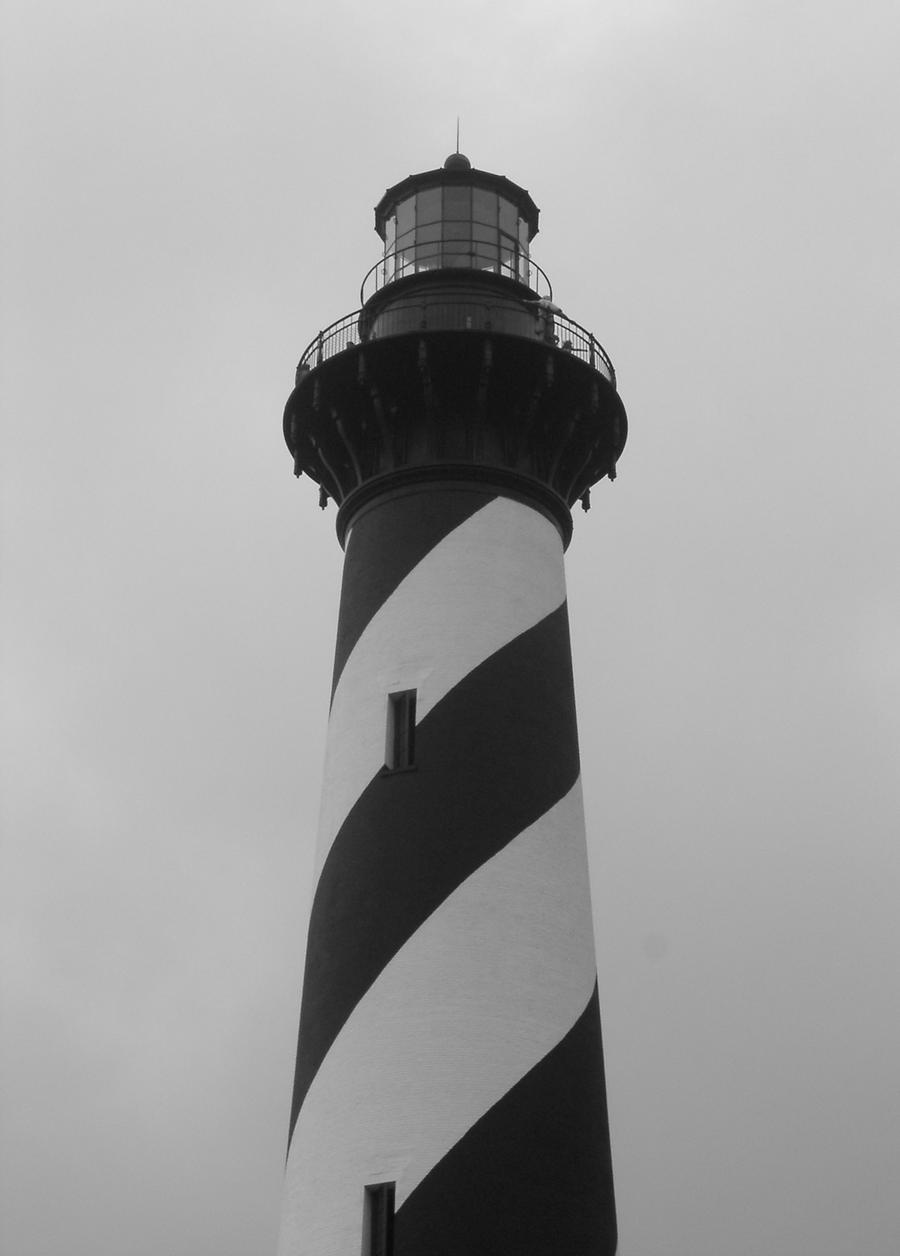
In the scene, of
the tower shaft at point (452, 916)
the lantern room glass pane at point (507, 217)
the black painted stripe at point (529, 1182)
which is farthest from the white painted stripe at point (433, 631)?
the lantern room glass pane at point (507, 217)

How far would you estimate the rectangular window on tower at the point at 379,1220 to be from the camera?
50.9ft

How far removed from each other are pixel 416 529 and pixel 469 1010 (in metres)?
5.18

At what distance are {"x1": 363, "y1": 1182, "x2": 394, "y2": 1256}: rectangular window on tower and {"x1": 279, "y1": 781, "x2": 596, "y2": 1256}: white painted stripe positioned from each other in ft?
0.27

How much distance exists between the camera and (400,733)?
17922 millimetres

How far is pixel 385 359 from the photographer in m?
18.8

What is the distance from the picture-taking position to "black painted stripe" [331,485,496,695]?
61.0 ft

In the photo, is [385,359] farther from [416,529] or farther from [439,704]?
[439,704]

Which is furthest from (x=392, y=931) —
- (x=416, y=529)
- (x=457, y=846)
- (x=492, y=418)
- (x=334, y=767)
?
(x=492, y=418)

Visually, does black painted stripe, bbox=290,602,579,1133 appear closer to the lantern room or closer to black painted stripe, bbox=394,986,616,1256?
black painted stripe, bbox=394,986,616,1256

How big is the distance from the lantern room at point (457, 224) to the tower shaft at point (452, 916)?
10.8ft

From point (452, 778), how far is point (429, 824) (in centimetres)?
52

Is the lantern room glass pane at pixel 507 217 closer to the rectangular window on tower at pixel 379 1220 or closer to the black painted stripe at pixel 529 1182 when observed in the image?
the black painted stripe at pixel 529 1182

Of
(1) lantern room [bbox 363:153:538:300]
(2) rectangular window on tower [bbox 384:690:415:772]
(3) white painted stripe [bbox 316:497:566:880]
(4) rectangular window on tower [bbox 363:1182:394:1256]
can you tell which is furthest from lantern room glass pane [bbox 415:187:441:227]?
(4) rectangular window on tower [bbox 363:1182:394:1256]

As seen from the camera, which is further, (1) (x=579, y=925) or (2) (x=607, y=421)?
(2) (x=607, y=421)
